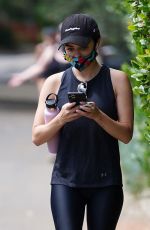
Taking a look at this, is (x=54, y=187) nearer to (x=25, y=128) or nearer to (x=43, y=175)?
(x=43, y=175)

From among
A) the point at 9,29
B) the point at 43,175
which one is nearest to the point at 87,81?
the point at 43,175

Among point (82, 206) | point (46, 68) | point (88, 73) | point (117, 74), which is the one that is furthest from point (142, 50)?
point (46, 68)

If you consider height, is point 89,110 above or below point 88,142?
above

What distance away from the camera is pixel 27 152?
38.8ft

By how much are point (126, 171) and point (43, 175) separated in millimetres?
1726

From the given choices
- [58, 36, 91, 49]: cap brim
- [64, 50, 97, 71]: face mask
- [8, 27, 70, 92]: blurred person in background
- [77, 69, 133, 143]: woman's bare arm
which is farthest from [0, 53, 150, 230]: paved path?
[58, 36, 91, 49]: cap brim

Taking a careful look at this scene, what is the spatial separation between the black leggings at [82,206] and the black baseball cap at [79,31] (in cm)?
80

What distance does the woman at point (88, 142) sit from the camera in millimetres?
4246

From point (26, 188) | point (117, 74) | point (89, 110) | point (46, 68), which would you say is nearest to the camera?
point (89, 110)

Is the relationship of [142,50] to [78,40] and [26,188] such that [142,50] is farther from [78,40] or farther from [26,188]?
[26,188]

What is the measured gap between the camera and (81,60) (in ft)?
14.0

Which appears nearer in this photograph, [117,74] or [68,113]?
[68,113]

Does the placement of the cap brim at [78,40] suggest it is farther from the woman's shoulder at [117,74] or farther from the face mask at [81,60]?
the woman's shoulder at [117,74]

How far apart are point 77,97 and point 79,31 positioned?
1.43 ft
